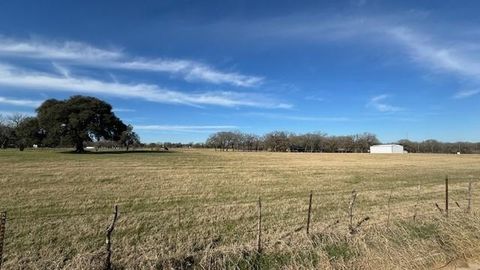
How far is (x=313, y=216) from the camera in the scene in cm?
1725

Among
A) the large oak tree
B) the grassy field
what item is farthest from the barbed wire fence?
the large oak tree

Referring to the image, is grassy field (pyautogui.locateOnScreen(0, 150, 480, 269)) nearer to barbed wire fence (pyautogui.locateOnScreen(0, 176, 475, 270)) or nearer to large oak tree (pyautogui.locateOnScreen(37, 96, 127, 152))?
barbed wire fence (pyautogui.locateOnScreen(0, 176, 475, 270))

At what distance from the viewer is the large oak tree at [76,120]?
276ft

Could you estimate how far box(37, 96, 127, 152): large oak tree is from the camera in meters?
84.2

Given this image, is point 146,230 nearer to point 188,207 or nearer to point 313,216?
point 188,207

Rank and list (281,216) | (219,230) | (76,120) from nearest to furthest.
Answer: (219,230)
(281,216)
(76,120)

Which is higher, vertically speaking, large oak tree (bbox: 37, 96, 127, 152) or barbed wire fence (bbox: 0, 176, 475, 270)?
large oak tree (bbox: 37, 96, 127, 152)

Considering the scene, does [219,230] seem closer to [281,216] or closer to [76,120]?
[281,216]

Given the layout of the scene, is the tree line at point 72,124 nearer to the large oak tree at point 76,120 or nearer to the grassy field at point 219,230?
the large oak tree at point 76,120

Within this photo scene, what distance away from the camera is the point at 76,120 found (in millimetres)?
83000

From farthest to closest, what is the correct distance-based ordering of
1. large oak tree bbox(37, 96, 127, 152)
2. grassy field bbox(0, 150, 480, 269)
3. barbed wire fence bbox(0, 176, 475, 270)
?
large oak tree bbox(37, 96, 127, 152), barbed wire fence bbox(0, 176, 475, 270), grassy field bbox(0, 150, 480, 269)

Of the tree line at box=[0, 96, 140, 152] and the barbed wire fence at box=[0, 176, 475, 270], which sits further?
the tree line at box=[0, 96, 140, 152]

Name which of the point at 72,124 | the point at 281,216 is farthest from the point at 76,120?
the point at 281,216

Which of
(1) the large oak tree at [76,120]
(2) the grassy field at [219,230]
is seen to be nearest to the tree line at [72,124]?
(1) the large oak tree at [76,120]
